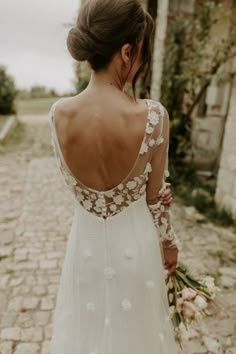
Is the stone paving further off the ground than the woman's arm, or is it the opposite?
the woman's arm

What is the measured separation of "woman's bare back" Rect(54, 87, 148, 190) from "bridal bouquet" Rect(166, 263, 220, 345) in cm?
85

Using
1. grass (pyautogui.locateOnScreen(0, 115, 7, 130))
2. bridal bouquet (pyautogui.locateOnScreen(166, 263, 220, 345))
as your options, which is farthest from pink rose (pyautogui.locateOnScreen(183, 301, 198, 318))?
grass (pyautogui.locateOnScreen(0, 115, 7, 130))

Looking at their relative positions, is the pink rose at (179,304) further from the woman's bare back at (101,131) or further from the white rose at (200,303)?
the woman's bare back at (101,131)

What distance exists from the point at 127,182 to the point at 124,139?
0.22 m

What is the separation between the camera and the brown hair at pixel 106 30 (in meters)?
1.41

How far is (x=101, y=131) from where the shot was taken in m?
1.54

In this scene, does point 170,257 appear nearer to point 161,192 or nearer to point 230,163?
point 161,192

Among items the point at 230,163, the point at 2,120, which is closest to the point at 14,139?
the point at 2,120

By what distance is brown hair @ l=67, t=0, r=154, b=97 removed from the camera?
1.41m

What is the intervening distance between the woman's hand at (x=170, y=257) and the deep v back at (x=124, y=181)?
0.38m

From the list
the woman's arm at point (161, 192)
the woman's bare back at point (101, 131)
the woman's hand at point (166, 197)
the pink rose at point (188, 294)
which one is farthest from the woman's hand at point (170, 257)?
the woman's bare back at point (101, 131)

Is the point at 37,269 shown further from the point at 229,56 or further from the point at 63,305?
the point at 229,56

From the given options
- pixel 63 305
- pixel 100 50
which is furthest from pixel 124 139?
pixel 63 305

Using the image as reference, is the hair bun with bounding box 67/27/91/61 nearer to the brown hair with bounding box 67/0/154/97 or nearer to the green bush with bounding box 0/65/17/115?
the brown hair with bounding box 67/0/154/97
